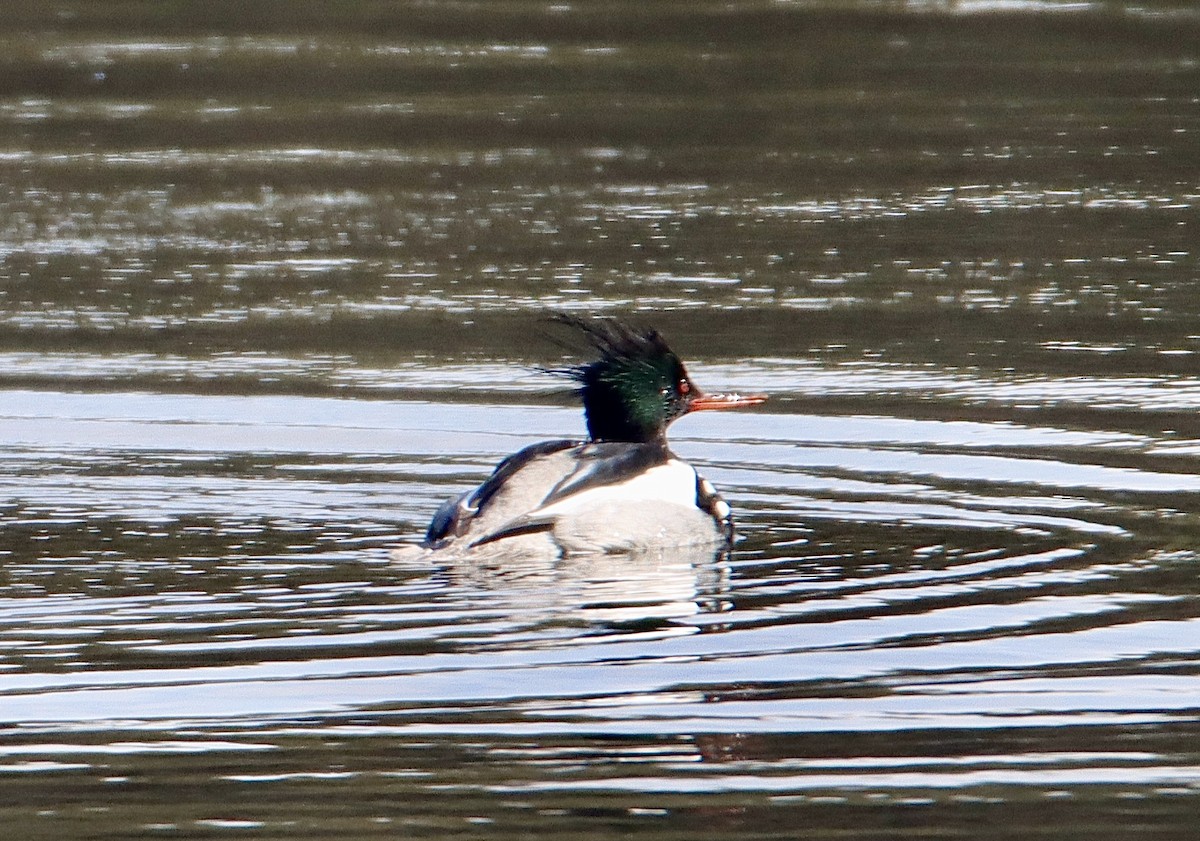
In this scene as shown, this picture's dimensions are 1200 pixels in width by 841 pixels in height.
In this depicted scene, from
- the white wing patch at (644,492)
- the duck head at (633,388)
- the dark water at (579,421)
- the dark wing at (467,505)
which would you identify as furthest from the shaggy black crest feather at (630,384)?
the dark wing at (467,505)

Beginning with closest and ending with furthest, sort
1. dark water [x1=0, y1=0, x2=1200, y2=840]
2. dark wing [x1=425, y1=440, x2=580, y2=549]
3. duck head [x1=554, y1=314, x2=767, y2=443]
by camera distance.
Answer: dark water [x1=0, y1=0, x2=1200, y2=840]
dark wing [x1=425, y1=440, x2=580, y2=549]
duck head [x1=554, y1=314, x2=767, y2=443]

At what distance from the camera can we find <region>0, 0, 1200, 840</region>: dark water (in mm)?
6418

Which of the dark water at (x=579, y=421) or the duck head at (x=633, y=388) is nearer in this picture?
the dark water at (x=579, y=421)

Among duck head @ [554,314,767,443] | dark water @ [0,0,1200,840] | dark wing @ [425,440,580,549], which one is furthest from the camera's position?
duck head @ [554,314,767,443]

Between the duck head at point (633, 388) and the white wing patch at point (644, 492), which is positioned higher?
the duck head at point (633, 388)

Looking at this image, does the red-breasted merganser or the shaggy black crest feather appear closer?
the red-breasted merganser

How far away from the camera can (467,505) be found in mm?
9195

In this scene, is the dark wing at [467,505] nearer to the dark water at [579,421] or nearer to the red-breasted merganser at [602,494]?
the red-breasted merganser at [602,494]

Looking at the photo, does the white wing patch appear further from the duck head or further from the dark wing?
the duck head

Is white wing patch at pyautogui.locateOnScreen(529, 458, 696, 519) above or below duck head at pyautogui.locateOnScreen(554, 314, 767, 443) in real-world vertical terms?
below

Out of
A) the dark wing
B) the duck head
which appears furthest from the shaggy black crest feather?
the dark wing

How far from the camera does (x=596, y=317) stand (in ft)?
42.9

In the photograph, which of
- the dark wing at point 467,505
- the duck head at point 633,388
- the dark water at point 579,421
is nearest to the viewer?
the dark water at point 579,421

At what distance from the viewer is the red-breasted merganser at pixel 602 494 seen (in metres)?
9.13
